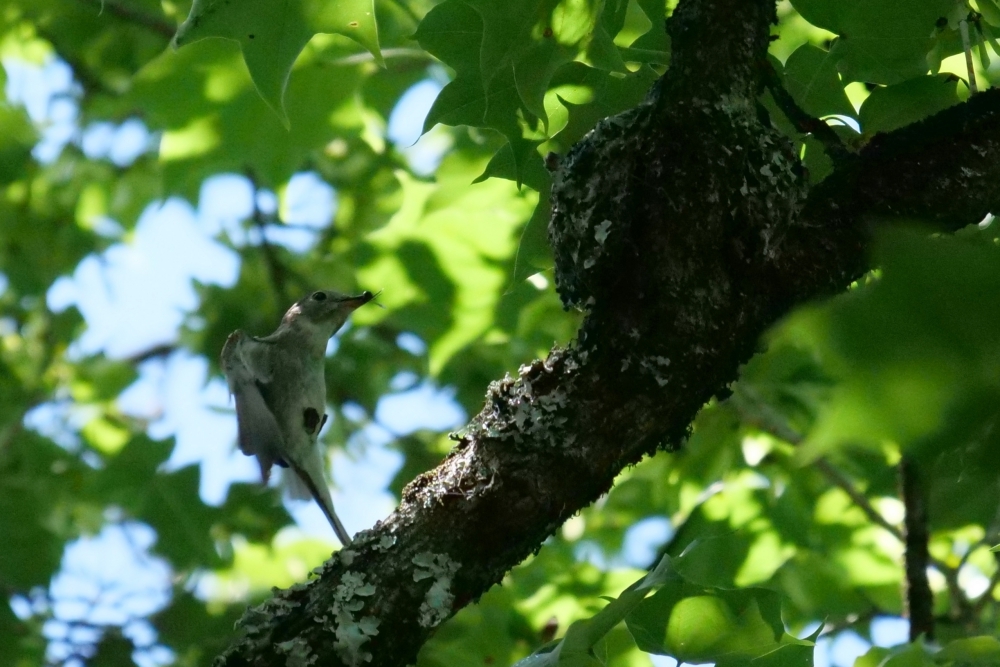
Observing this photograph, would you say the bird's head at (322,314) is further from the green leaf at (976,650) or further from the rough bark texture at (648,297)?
the green leaf at (976,650)

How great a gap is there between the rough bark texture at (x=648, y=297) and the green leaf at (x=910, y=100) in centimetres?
19

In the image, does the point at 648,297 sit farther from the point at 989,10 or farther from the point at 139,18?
the point at 139,18

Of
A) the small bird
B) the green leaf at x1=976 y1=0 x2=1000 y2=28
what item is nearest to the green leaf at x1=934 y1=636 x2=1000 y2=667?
the green leaf at x1=976 y1=0 x2=1000 y2=28

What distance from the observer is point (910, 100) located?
1776 mm

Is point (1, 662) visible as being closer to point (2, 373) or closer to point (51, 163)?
point (2, 373)

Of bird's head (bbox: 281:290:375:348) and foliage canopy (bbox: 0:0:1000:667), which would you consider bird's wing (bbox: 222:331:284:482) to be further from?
foliage canopy (bbox: 0:0:1000:667)

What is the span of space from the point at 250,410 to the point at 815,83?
1693 millimetres

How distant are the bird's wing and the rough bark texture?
1198mm

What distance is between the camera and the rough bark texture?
4.65 feet

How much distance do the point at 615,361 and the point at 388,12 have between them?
2.13 m

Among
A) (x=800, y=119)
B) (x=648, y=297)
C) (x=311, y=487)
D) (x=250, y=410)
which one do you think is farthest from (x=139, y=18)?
(x=648, y=297)

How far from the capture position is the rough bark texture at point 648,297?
142 centimetres

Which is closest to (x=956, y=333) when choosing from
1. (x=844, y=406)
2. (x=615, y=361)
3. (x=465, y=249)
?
(x=844, y=406)

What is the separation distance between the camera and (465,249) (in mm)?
3600
